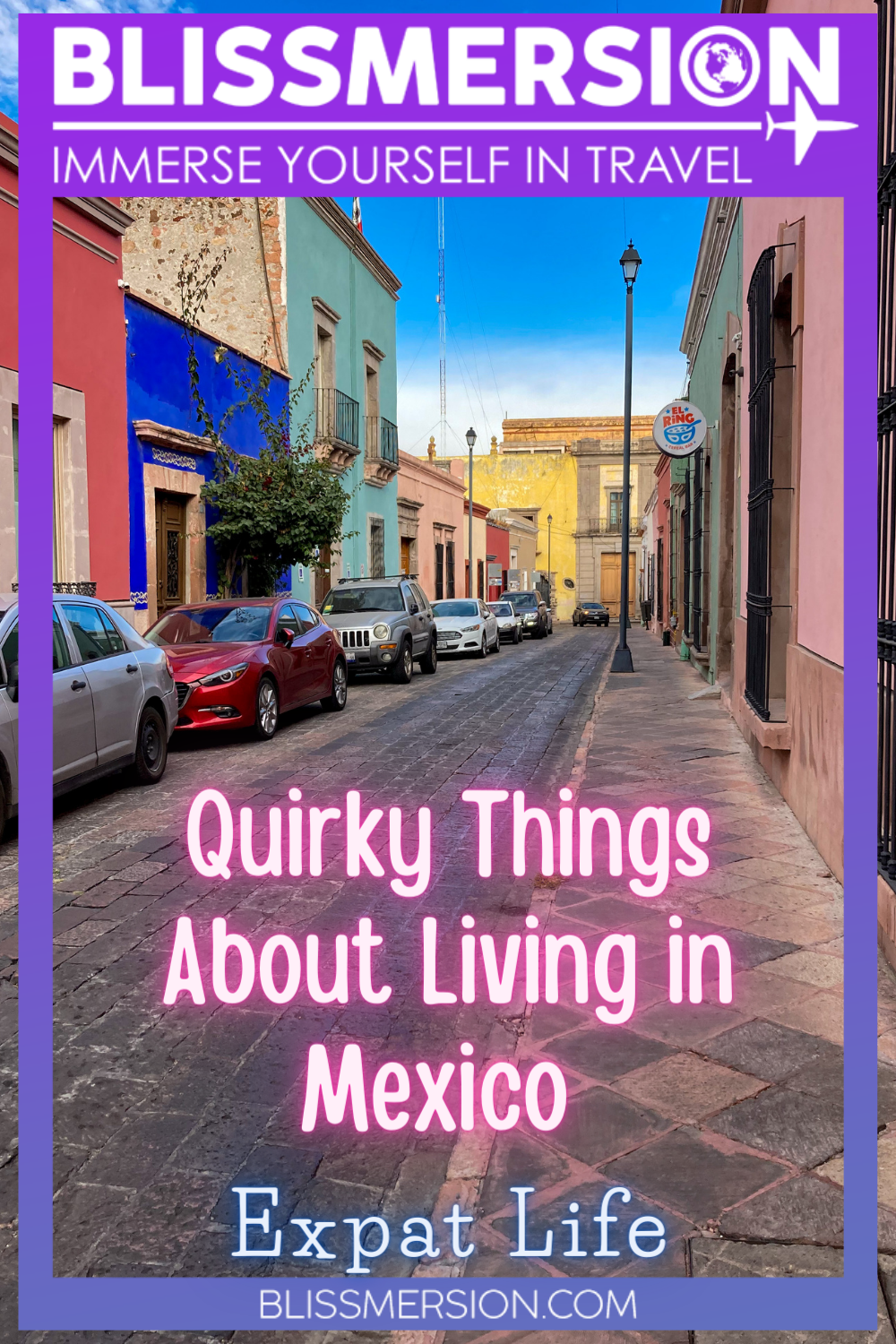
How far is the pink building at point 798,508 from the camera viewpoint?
561 cm

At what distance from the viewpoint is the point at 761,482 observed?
321 inches

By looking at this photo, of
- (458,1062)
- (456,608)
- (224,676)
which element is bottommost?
(458,1062)

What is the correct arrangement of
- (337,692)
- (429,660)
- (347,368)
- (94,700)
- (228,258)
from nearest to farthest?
1. (94,700)
2. (337,692)
3. (429,660)
4. (228,258)
5. (347,368)

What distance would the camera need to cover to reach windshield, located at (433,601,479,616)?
81.1ft

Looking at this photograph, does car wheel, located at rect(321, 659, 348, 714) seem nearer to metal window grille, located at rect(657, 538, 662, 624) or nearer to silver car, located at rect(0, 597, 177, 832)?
silver car, located at rect(0, 597, 177, 832)

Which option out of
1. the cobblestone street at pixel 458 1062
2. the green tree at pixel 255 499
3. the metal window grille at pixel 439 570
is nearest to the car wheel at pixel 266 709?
the cobblestone street at pixel 458 1062

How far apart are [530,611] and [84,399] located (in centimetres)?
2466

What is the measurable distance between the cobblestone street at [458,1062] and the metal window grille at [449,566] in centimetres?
3050

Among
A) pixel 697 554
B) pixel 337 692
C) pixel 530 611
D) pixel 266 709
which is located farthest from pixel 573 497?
pixel 266 709

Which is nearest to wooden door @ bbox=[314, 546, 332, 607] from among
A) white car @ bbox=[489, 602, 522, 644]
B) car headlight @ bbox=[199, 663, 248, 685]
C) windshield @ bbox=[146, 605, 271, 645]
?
white car @ bbox=[489, 602, 522, 644]

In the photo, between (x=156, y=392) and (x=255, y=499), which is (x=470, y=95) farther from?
(x=255, y=499)

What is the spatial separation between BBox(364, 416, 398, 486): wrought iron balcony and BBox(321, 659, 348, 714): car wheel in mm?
12770

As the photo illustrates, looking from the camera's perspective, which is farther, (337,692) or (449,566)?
(449,566)

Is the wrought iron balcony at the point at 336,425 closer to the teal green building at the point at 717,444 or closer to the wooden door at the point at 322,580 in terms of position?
the wooden door at the point at 322,580
